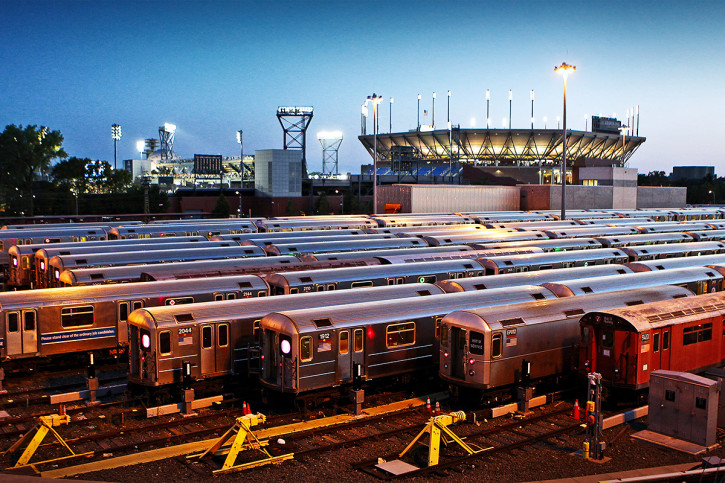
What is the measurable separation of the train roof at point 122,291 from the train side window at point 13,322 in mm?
240

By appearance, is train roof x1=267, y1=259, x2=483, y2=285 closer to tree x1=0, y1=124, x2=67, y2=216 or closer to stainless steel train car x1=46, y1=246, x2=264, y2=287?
stainless steel train car x1=46, y1=246, x2=264, y2=287

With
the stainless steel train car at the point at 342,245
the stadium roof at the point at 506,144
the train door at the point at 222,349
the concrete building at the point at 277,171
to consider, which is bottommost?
the train door at the point at 222,349

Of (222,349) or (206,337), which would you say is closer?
(206,337)

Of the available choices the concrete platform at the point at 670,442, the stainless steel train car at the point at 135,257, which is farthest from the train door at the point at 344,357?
the stainless steel train car at the point at 135,257

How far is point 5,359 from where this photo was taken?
70.9 feet

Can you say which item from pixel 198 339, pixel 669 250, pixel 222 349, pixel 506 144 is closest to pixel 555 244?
pixel 669 250

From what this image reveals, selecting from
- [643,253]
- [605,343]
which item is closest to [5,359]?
[605,343]

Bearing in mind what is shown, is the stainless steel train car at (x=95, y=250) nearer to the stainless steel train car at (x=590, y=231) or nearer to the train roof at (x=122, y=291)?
the train roof at (x=122, y=291)

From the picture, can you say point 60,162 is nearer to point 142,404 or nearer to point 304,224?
point 304,224

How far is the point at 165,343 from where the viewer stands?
1886cm

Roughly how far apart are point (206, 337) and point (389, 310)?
528 cm

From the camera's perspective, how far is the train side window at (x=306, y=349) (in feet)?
59.2

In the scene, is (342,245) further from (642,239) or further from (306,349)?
(642,239)

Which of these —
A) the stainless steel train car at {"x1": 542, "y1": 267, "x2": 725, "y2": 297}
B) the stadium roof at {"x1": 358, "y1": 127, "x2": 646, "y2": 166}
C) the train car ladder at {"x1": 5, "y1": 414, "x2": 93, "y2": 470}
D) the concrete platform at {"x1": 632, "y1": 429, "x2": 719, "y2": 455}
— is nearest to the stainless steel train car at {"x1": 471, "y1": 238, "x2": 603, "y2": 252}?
the stainless steel train car at {"x1": 542, "y1": 267, "x2": 725, "y2": 297}
